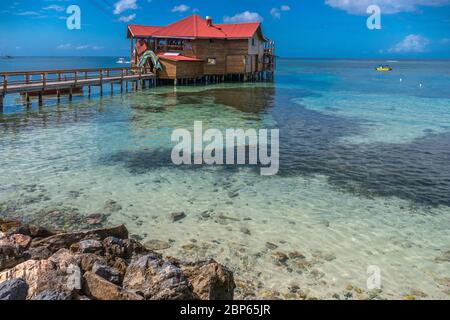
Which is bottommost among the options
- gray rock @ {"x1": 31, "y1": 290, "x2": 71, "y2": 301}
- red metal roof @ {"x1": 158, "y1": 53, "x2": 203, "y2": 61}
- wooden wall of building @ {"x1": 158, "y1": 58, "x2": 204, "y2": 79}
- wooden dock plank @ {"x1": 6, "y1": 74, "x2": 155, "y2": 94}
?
gray rock @ {"x1": 31, "y1": 290, "x2": 71, "y2": 301}

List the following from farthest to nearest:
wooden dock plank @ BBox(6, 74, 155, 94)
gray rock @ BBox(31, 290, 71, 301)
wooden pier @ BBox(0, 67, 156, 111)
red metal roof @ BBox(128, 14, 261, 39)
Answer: red metal roof @ BBox(128, 14, 261, 39) < wooden dock plank @ BBox(6, 74, 155, 94) < wooden pier @ BBox(0, 67, 156, 111) < gray rock @ BBox(31, 290, 71, 301)

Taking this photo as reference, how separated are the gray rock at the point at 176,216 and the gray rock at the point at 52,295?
4397 mm

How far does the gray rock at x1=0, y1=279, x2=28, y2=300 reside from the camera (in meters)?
5.10

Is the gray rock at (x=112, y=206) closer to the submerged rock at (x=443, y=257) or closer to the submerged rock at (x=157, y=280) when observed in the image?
the submerged rock at (x=157, y=280)

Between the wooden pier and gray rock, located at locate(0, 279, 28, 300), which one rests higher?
the wooden pier

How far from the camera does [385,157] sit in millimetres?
15469

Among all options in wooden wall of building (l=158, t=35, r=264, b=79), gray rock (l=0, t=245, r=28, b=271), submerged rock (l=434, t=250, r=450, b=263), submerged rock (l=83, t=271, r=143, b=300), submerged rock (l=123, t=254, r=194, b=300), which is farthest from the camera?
wooden wall of building (l=158, t=35, r=264, b=79)

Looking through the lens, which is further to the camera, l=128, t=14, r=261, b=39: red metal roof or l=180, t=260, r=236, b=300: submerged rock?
l=128, t=14, r=261, b=39: red metal roof

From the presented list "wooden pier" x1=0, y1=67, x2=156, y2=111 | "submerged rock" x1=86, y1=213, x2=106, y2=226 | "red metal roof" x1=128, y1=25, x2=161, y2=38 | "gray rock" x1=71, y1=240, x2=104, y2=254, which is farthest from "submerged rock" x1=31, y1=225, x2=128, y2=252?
"red metal roof" x1=128, y1=25, x2=161, y2=38

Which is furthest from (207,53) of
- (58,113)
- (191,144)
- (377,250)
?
(377,250)

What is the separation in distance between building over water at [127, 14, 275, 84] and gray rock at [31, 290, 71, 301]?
40.8 m

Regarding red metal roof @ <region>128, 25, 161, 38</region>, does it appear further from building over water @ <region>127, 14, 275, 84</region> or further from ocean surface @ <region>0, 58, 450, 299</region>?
ocean surface @ <region>0, 58, 450, 299</region>

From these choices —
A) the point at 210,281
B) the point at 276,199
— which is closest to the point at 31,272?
the point at 210,281
